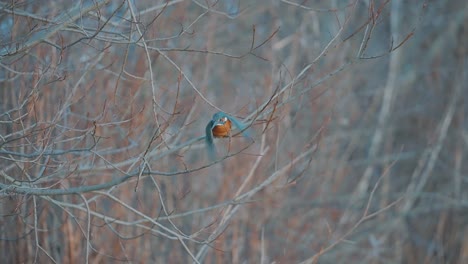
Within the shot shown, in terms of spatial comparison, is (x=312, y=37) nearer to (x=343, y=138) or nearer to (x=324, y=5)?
(x=324, y=5)

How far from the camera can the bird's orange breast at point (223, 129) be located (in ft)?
12.8

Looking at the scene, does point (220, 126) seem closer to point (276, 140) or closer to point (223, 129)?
point (223, 129)

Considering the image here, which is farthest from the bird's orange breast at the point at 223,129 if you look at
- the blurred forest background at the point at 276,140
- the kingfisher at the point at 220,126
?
the blurred forest background at the point at 276,140

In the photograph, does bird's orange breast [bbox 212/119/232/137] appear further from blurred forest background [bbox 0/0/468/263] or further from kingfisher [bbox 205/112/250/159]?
blurred forest background [bbox 0/0/468/263]

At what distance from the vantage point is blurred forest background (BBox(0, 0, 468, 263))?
541 cm

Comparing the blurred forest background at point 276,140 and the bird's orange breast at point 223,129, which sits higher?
the blurred forest background at point 276,140

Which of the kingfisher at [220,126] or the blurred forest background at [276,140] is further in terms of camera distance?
the blurred forest background at [276,140]

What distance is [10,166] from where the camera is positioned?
15.0 ft

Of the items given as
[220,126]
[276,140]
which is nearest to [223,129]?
[220,126]

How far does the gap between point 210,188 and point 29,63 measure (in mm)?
3105

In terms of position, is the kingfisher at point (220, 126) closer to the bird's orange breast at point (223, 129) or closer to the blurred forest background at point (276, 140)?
the bird's orange breast at point (223, 129)

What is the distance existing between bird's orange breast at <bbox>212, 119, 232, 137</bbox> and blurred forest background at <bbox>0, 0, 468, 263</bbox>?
0.68 metres

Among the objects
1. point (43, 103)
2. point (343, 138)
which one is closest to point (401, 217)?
point (343, 138)

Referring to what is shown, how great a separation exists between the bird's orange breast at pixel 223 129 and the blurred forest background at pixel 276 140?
2.23 ft
